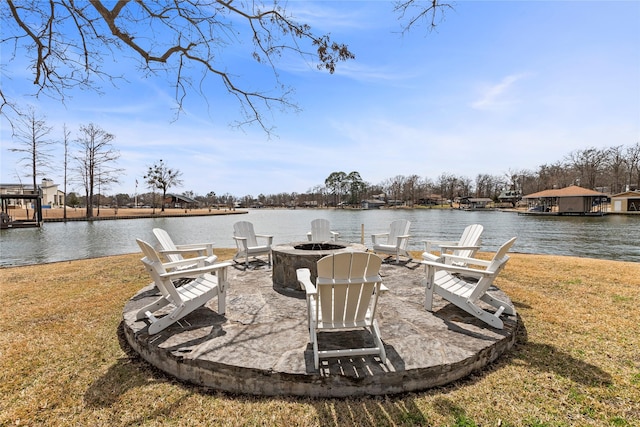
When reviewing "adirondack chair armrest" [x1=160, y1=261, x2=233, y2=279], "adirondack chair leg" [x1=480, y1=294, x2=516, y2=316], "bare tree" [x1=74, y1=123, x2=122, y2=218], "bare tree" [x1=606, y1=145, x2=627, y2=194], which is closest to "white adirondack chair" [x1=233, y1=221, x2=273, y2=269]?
"adirondack chair armrest" [x1=160, y1=261, x2=233, y2=279]

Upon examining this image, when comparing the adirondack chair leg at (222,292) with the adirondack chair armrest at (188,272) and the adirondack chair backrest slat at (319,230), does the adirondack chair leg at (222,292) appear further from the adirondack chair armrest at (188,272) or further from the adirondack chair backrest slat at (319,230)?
the adirondack chair backrest slat at (319,230)

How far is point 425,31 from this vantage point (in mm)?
3420

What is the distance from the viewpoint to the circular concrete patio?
7.09ft

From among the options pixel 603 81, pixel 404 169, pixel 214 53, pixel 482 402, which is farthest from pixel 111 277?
pixel 404 169

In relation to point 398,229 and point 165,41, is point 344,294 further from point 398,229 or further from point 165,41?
point 398,229

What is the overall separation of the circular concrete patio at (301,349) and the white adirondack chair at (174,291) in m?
0.12

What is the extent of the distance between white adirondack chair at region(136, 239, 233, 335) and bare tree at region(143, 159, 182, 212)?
51690 millimetres

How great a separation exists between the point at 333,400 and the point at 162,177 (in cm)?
5415

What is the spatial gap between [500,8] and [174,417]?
5.82 m

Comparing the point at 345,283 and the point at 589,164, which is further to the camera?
the point at 589,164

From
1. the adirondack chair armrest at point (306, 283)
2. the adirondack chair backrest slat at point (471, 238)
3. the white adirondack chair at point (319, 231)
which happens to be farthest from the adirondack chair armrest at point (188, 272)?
the adirondack chair backrest slat at point (471, 238)

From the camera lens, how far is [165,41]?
4.09 m

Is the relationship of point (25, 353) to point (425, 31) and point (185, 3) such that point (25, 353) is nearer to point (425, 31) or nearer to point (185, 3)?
point (185, 3)

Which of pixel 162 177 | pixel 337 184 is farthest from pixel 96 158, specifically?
pixel 337 184
